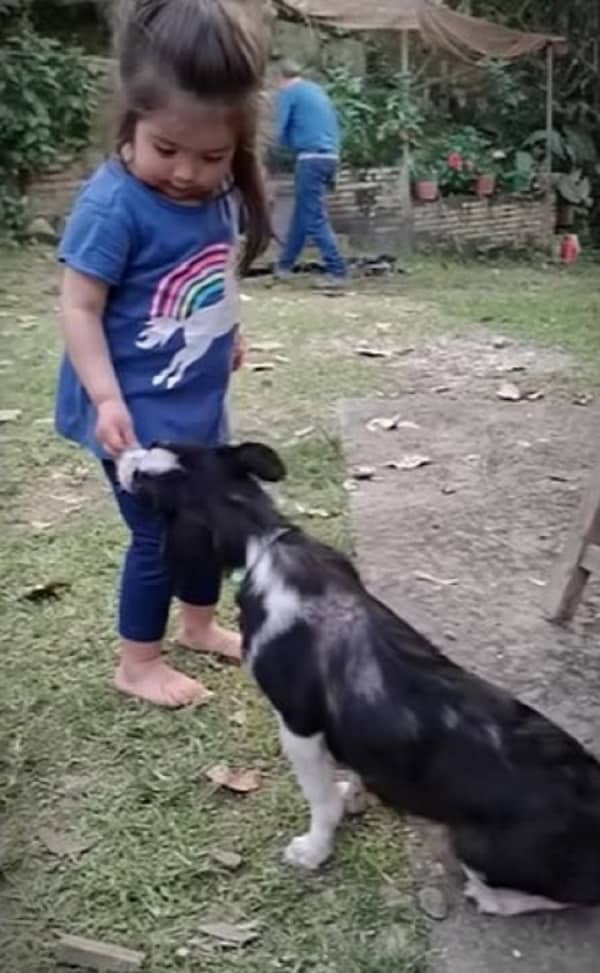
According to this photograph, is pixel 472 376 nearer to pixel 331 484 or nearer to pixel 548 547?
pixel 331 484

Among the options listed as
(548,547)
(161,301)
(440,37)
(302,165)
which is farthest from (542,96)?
(161,301)

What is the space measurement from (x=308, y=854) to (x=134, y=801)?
1.03ft

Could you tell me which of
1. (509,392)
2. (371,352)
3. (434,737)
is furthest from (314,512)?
(371,352)

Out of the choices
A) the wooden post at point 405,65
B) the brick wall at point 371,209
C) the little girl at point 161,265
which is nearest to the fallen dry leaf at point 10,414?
the little girl at point 161,265

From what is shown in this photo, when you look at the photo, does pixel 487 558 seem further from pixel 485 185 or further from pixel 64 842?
pixel 485 185

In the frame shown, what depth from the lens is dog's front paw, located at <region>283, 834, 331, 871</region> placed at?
1.88 m

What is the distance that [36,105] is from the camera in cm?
875

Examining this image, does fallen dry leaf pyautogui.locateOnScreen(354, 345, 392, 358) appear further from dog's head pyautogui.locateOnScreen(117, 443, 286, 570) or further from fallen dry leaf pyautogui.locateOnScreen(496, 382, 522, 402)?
dog's head pyautogui.locateOnScreen(117, 443, 286, 570)

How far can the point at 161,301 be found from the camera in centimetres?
218

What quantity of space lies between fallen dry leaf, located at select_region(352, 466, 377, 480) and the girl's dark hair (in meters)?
1.55

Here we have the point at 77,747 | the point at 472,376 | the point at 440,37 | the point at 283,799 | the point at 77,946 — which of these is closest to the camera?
the point at 77,946

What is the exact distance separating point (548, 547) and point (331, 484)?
2.12 feet

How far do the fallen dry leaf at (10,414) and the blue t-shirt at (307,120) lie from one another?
4.03 m

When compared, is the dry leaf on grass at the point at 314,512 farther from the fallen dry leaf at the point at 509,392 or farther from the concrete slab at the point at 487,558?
the fallen dry leaf at the point at 509,392
